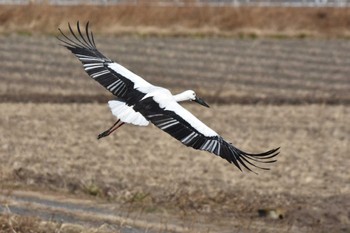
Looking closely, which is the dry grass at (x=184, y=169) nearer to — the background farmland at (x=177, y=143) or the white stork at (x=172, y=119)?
the background farmland at (x=177, y=143)

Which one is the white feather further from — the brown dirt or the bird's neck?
the brown dirt

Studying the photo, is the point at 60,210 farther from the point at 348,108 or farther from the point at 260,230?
the point at 348,108

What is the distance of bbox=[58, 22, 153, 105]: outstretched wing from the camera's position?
693 centimetres

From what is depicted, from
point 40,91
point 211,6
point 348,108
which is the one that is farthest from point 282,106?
point 211,6

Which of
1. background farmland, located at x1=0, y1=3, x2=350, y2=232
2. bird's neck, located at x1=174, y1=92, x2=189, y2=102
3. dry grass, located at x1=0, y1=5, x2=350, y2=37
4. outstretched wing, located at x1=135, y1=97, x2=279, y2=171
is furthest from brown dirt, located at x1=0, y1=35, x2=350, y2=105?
outstretched wing, located at x1=135, y1=97, x2=279, y2=171

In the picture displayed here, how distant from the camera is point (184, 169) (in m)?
12.0

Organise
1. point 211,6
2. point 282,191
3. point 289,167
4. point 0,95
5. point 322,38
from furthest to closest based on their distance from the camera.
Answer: point 211,6
point 322,38
point 0,95
point 289,167
point 282,191

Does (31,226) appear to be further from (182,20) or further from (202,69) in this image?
(182,20)

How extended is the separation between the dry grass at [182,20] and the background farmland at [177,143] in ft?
6.79

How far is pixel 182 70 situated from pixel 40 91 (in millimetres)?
5523

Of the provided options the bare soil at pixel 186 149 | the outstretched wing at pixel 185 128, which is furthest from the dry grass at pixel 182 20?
the outstretched wing at pixel 185 128

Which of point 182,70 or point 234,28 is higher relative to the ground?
point 234,28

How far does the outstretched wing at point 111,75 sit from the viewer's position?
693cm

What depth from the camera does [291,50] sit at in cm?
2884
